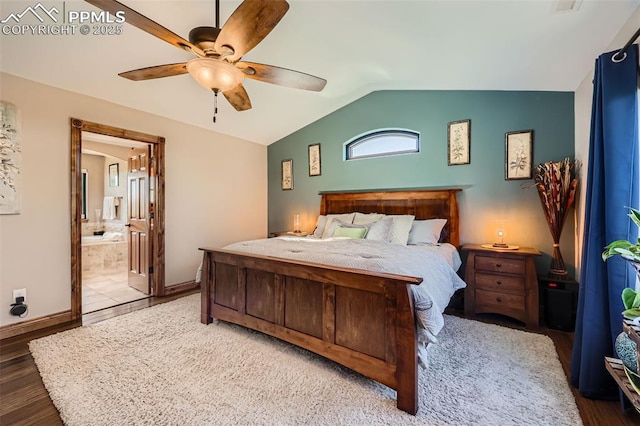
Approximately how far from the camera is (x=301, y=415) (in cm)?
168

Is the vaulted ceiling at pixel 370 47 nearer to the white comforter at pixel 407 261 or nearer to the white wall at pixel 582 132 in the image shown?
the white wall at pixel 582 132

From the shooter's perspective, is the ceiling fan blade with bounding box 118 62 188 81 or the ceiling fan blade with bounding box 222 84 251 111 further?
the ceiling fan blade with bounding box 222 84 251 111

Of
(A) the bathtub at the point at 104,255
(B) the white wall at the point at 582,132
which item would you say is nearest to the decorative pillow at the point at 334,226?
(B) the white wall at the point at 582,132

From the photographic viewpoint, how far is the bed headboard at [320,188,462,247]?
363cm

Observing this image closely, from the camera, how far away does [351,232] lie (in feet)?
11.9

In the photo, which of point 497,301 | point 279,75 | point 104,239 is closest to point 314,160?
point 279,75

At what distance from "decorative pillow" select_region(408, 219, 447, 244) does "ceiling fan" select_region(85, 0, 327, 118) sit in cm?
209

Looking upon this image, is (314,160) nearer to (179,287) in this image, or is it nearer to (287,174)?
(287,174)

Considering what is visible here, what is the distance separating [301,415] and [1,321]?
123 inches

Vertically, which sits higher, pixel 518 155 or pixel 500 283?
pixel 518 155

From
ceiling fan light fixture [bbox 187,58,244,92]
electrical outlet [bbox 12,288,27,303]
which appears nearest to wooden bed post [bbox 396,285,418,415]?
ceiling fan light fixture [bbox 187,58,244,92]

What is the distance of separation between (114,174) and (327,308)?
7190mm

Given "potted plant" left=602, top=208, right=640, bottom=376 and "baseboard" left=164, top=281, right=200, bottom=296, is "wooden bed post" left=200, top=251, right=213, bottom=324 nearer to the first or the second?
"baseboard" left=164, top=281, right=200, bottom=296

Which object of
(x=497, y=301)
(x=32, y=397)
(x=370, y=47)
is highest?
(x=370, y=47)
